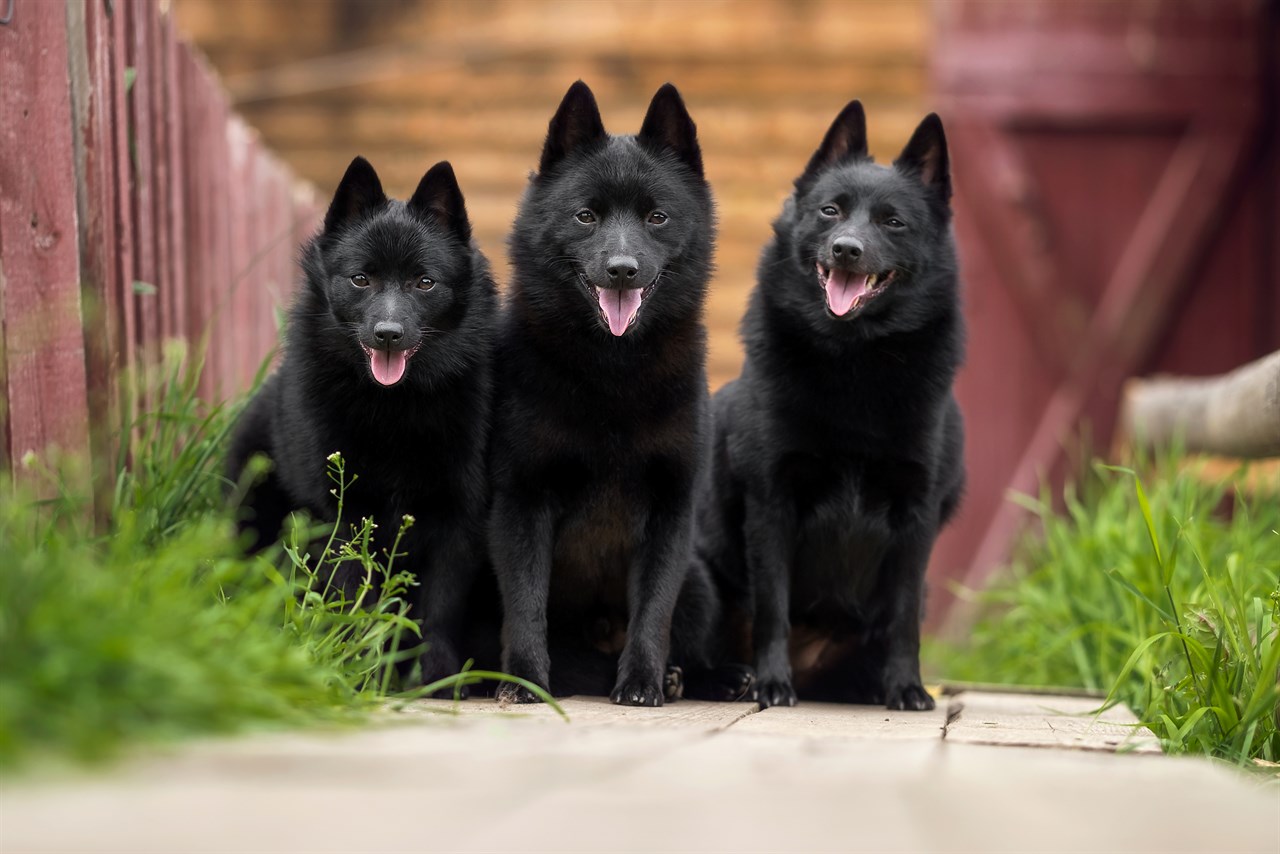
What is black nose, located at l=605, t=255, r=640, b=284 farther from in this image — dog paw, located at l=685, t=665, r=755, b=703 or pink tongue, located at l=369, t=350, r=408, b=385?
dog paw, located at l=685, t=665, r=755, b=703

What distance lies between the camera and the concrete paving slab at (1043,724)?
8.45ft

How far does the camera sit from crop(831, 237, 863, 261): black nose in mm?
3758

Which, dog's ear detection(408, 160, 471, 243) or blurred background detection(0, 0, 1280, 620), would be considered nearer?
blurred background detection(0, 0, 1280, 620)

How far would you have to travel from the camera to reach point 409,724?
2270mm

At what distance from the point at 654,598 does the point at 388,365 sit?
856mm

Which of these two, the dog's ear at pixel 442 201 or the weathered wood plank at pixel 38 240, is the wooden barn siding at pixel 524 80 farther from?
the weathered wood plank at pixel 38 240

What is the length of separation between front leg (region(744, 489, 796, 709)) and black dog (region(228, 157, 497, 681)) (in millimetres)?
777

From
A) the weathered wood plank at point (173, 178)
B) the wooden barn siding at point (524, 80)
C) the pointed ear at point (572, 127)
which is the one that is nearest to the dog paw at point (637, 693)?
the pointed ear at point (572, 127)

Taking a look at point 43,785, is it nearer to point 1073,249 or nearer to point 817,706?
point 817,706

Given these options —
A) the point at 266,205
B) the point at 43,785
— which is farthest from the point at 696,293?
the point at 266,205

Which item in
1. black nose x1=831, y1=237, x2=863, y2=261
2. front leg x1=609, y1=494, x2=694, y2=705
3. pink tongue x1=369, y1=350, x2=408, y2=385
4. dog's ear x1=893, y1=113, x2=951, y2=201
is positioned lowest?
front leg x1=609, y1=494, x2=694, y2=705

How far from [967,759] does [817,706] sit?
5.13 feet

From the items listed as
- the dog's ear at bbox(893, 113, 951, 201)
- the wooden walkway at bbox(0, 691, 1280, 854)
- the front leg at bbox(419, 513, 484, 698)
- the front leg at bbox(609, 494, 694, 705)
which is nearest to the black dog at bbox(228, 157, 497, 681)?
the front leg at bbox(419, 513, 484, 698)

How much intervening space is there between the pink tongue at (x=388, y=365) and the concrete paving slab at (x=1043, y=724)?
151 cm
